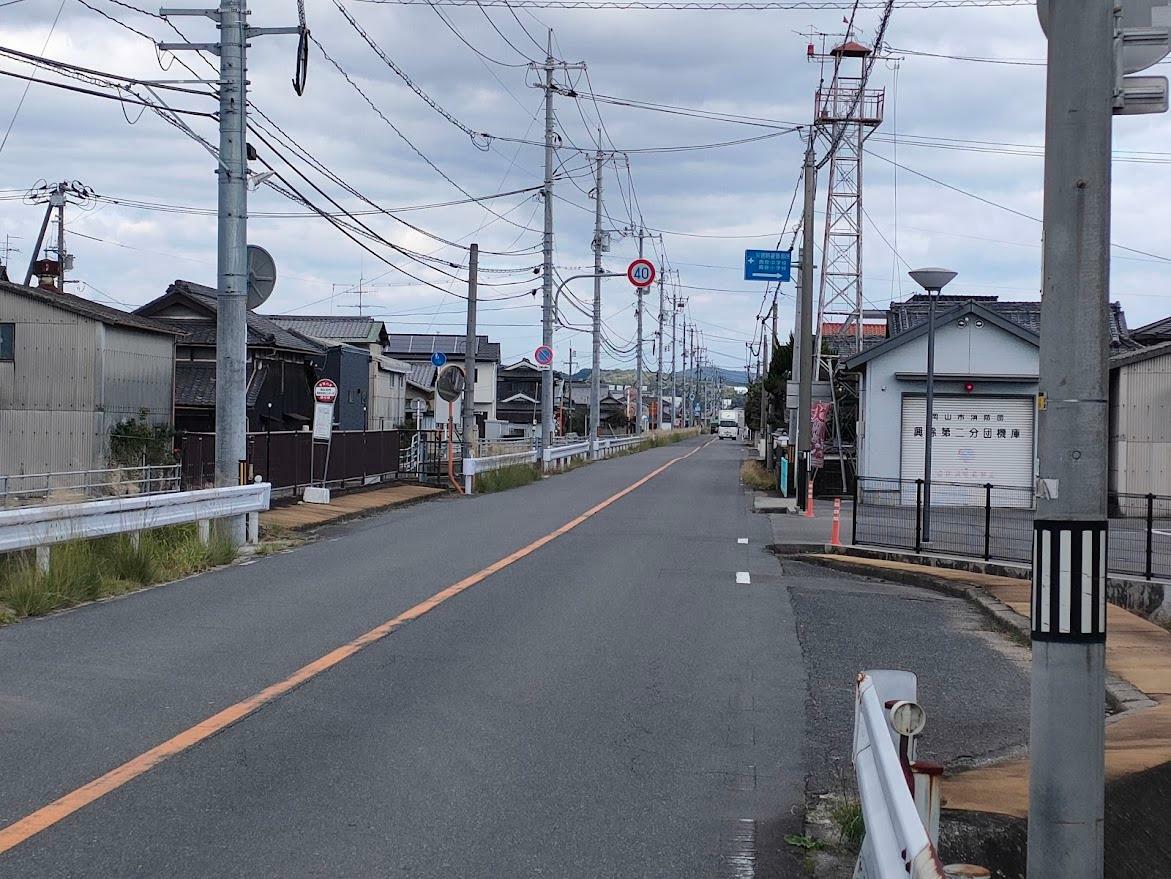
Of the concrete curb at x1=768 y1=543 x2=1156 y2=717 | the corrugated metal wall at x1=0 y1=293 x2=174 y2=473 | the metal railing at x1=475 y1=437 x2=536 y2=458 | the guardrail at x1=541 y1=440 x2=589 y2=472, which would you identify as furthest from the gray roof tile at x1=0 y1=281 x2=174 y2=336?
the concrete curb at x1=768 y1=543 x2=1156 y2=717

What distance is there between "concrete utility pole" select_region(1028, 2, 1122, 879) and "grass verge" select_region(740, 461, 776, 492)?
30958mm

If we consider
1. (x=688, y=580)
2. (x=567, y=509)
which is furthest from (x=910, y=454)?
(x=688, y=580)

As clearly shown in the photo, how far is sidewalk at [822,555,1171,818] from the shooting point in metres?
6.20

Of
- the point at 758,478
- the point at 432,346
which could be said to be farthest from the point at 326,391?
the point at 432,346

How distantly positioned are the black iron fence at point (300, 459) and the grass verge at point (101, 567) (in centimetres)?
367

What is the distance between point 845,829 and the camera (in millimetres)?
5656

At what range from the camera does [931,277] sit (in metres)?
19.3

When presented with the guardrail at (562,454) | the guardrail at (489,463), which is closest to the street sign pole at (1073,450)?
the guardrail at (489,463)

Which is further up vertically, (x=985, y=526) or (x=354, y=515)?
(x=985, y=526)

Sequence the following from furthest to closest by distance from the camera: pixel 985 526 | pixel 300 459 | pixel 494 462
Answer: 1. pixel 494 462
2. pixel 300 459
3. pixel 985 526

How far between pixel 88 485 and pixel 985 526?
15507mm

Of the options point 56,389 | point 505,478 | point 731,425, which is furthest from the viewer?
point 731,425

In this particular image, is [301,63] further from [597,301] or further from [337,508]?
[597,301]

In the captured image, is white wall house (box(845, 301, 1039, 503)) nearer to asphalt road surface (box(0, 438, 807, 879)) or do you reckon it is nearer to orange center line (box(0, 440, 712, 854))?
asphalt road surface (box(0, 438, 807, 879))
